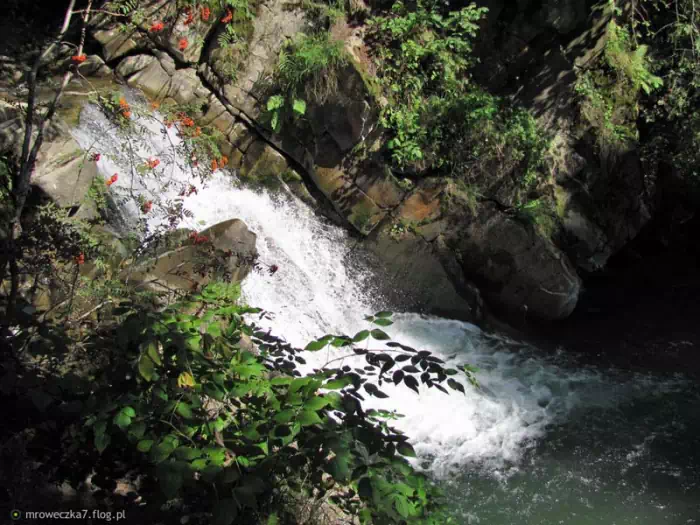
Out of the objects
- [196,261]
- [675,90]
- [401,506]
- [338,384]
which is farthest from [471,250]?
[401,506]

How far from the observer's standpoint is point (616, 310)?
28.5ft

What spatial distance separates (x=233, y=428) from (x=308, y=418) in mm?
436

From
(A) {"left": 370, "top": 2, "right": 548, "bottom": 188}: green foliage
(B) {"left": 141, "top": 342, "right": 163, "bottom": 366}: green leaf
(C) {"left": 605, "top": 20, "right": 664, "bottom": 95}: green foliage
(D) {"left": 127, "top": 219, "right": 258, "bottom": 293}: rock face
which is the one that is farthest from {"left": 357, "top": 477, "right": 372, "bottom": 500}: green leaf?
(C) {"left": 605, "top": 20, "right": 664, "bottom": 95}: green foliage

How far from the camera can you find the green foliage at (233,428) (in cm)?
175

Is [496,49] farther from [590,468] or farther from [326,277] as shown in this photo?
[590,468]

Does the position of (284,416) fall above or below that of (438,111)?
below

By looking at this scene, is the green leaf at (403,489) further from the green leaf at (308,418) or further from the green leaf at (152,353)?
the green leaf at (152,353)

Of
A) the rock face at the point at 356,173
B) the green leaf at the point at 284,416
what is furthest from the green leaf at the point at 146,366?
the rock face at the point at 356,173

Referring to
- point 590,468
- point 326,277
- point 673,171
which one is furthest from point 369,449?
point 673,171

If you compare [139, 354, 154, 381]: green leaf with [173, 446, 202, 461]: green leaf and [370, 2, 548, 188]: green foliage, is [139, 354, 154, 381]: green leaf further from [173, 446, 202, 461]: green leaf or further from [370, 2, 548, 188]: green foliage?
[370, 2, 548, 188]: green foliage

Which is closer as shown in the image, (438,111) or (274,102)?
(274,102)

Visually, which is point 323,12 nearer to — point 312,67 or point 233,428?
point 312,67

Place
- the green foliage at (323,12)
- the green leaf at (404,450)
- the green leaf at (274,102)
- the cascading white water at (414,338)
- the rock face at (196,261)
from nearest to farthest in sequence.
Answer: the green leaf at (404,450) < the rock face at (196,261) < the cascading white water at (414,338) < the green leaf at (274,102) < the green foliage at (323,12)

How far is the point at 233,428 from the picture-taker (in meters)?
2.14
